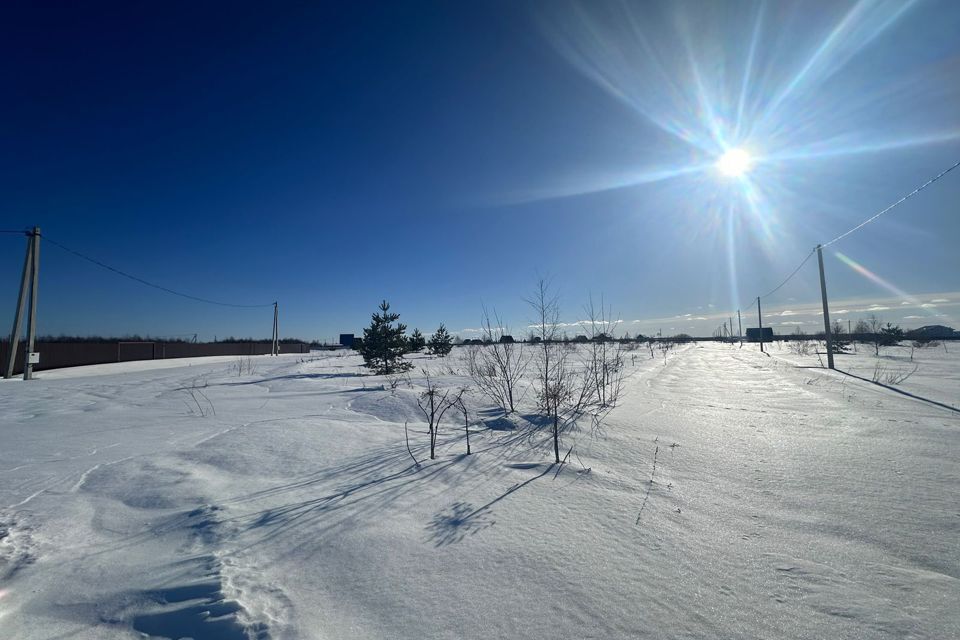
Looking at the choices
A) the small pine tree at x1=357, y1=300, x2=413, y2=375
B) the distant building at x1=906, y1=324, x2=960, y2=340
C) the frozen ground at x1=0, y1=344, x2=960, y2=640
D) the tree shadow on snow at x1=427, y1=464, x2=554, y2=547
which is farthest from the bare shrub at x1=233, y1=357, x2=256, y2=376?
the distant building at x1=906, y1=324, x2=960, y2=340

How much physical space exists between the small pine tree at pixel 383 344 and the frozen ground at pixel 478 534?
8.91m

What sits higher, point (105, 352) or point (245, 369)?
point (105, 352)

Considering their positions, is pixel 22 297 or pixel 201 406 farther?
pixel 22 297

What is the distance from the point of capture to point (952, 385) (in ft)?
22.4

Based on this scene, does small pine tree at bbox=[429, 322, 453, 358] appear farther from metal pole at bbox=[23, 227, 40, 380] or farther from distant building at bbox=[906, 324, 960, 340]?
distant building at bbox=[906, 324, 960, 340]

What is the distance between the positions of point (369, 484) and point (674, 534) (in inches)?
64.7

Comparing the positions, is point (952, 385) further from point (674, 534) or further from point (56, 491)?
point (56, 491)

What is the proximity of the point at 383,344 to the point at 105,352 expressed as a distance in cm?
1765

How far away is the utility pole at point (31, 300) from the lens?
11.9m

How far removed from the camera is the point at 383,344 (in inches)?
498

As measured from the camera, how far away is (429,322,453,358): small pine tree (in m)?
22.4

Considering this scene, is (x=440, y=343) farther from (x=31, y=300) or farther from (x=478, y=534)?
(x=478, y=534)

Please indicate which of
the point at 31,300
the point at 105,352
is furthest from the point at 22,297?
the point at 105,352

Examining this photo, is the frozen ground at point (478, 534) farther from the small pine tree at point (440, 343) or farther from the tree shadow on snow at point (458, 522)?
the small pine tree at point (440, 343)
